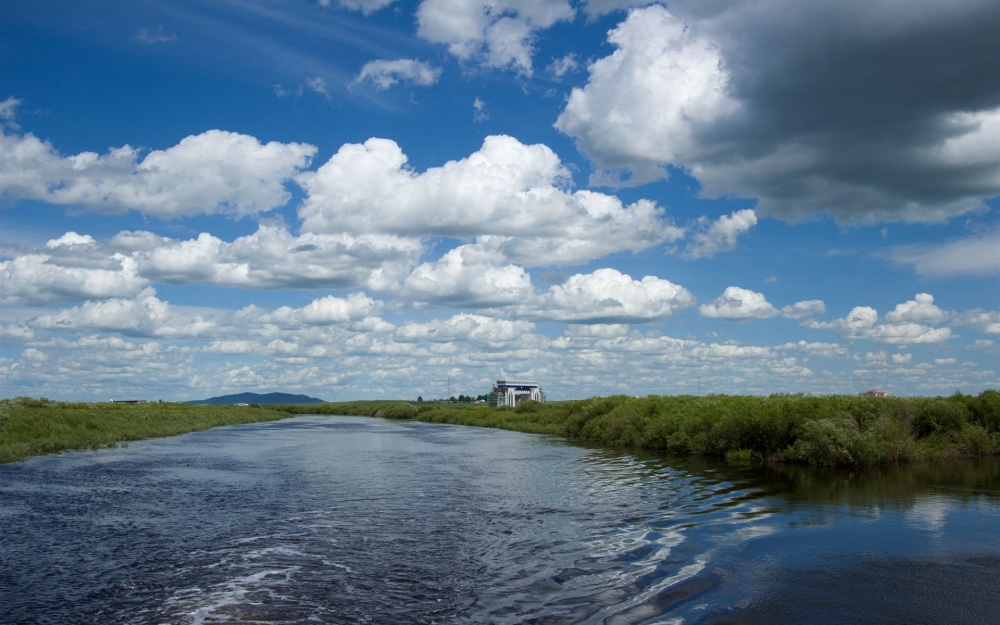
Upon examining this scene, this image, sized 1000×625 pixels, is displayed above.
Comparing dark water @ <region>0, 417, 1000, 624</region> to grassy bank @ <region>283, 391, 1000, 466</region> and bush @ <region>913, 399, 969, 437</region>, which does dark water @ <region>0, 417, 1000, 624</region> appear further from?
bush @ <region>913, 399, 969, 437</region>

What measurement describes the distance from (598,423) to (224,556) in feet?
128

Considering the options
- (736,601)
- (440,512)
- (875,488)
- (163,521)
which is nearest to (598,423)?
(875,488)

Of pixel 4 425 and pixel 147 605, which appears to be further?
pixel 4 425

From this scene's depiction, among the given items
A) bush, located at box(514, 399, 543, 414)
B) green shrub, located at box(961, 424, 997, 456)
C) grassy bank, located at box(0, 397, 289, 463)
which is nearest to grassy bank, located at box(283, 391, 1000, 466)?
green shrub, located at box(961, 424, 997, 456)

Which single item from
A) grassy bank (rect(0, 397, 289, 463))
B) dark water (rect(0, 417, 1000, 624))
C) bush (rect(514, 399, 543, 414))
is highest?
bush (rect(514, 399, 543, 414))

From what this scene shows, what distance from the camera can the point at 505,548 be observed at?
47.3 feet

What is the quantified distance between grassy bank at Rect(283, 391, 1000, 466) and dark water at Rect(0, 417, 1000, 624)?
194cm

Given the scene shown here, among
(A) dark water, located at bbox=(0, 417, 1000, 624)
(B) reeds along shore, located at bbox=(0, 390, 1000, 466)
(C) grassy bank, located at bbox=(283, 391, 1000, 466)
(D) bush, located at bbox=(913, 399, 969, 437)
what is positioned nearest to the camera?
(A) dark water, located at bbox=(0, 417, 1000, 624)

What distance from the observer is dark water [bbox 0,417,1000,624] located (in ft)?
34.2

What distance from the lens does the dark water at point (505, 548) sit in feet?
34.2

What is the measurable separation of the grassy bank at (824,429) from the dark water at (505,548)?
194 cm

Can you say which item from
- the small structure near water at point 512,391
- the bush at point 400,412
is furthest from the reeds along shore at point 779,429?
the small structure near water at point 512,391

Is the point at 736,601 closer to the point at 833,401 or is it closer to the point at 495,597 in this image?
the point at 495,597

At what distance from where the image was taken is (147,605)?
34.7 feet
